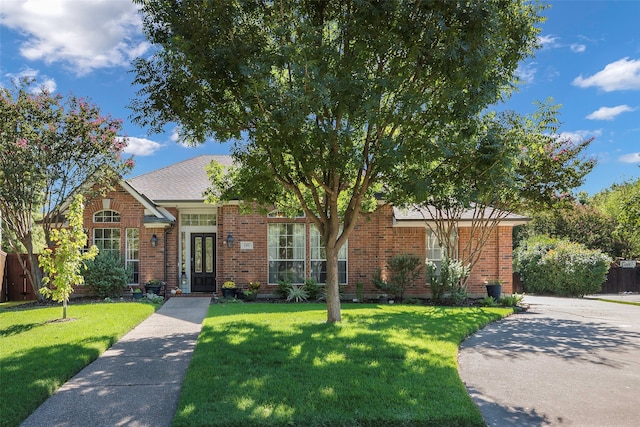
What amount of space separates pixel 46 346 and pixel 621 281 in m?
27.7

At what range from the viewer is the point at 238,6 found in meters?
8.52

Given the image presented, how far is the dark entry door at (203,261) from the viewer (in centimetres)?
1767

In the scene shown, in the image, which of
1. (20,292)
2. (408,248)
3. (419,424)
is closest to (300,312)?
(408,248)

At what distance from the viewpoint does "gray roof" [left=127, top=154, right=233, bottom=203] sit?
1733 centimetres

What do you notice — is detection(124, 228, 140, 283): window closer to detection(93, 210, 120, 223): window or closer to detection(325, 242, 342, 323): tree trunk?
detection(93, 210, 120, 223): window

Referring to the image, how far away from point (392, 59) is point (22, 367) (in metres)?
7.52

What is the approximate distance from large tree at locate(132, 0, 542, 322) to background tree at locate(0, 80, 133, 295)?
7198 millimetres

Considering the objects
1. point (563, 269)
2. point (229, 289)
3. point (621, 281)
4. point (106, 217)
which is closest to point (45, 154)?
point (106, 217)

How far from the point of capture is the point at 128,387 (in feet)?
19.7

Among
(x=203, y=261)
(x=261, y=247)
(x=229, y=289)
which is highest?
(x=261, y=247)

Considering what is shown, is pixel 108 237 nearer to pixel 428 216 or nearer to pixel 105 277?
pixel 105 277

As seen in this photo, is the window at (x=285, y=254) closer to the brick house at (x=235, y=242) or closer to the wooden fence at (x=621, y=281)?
the brick house at (x=235, y=242)

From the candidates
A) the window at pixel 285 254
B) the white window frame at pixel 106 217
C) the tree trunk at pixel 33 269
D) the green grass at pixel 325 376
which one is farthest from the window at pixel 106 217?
the green grass at pixel 325 376

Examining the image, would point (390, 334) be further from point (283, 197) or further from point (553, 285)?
point (553, 285)
